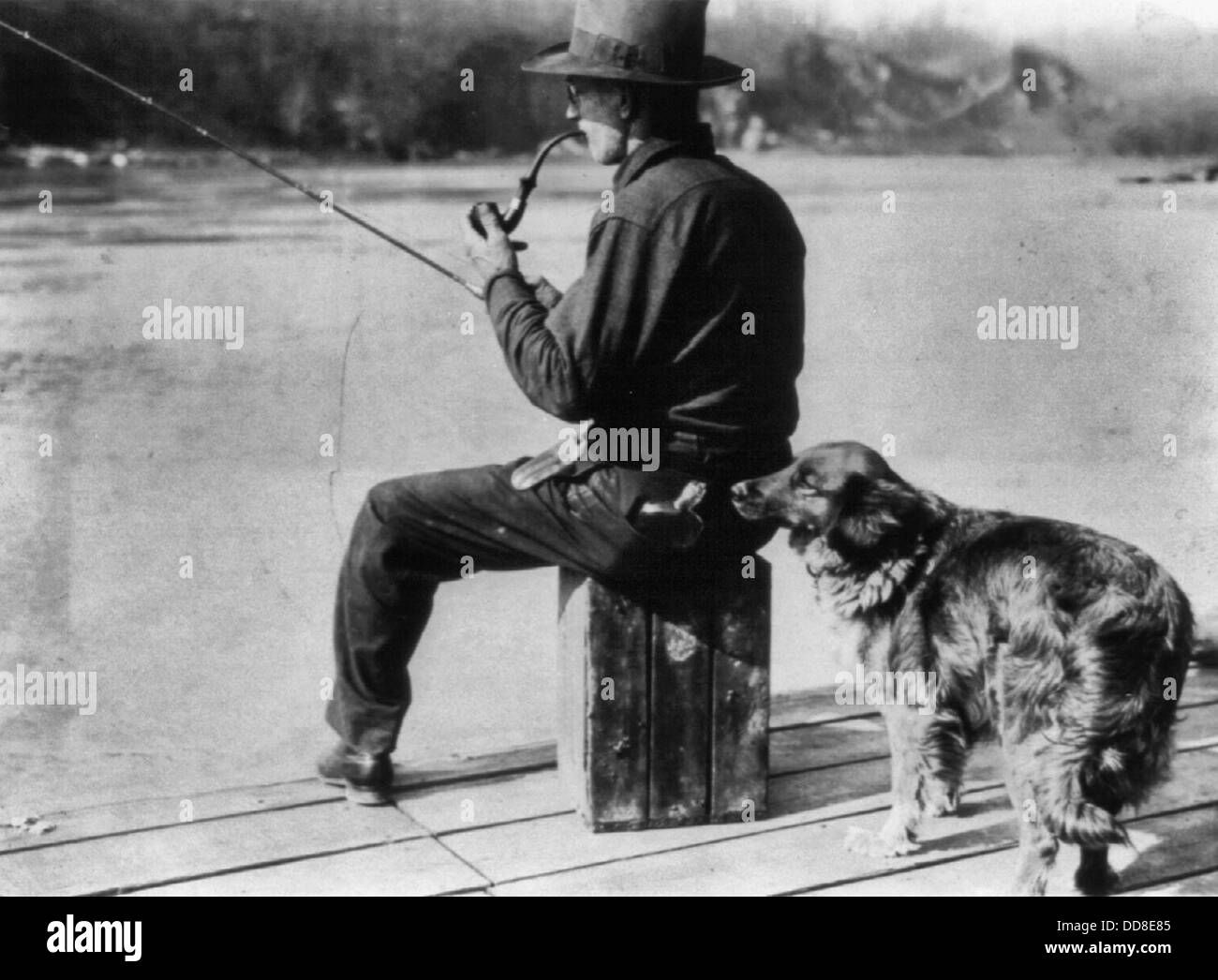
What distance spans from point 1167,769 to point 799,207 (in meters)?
3.86

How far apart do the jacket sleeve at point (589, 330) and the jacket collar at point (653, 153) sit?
16cm

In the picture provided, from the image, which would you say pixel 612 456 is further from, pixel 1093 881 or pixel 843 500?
pixel 1093 881

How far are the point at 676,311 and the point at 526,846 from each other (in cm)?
138

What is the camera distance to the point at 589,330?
3645mm

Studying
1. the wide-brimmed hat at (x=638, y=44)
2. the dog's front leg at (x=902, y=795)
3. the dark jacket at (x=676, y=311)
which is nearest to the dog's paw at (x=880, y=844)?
the dog's front leg at (x=902, y=795)

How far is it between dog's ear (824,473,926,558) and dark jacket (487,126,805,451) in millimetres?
307

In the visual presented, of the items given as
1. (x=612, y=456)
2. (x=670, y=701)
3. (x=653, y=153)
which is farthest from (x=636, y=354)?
(x=670, y=701)

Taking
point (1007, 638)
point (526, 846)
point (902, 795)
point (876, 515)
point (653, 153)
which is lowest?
point (526, 846)

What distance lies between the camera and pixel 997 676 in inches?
143

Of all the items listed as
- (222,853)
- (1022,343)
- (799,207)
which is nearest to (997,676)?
(222,853)

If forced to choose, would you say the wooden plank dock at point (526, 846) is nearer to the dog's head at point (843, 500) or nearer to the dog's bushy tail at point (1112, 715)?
the dog's bushy tail at point (1112, 715)

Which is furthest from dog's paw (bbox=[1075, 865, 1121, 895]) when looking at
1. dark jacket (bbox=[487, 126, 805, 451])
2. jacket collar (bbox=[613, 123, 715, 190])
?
jacket collar (bbox=[613, 123, 715, 190])

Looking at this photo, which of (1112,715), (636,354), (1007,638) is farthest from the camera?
(636,354)

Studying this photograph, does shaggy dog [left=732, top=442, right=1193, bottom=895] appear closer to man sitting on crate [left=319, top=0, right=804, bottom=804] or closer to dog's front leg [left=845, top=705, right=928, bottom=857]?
dog's front leg [left=845, top=705, right=928, bottom=857]
